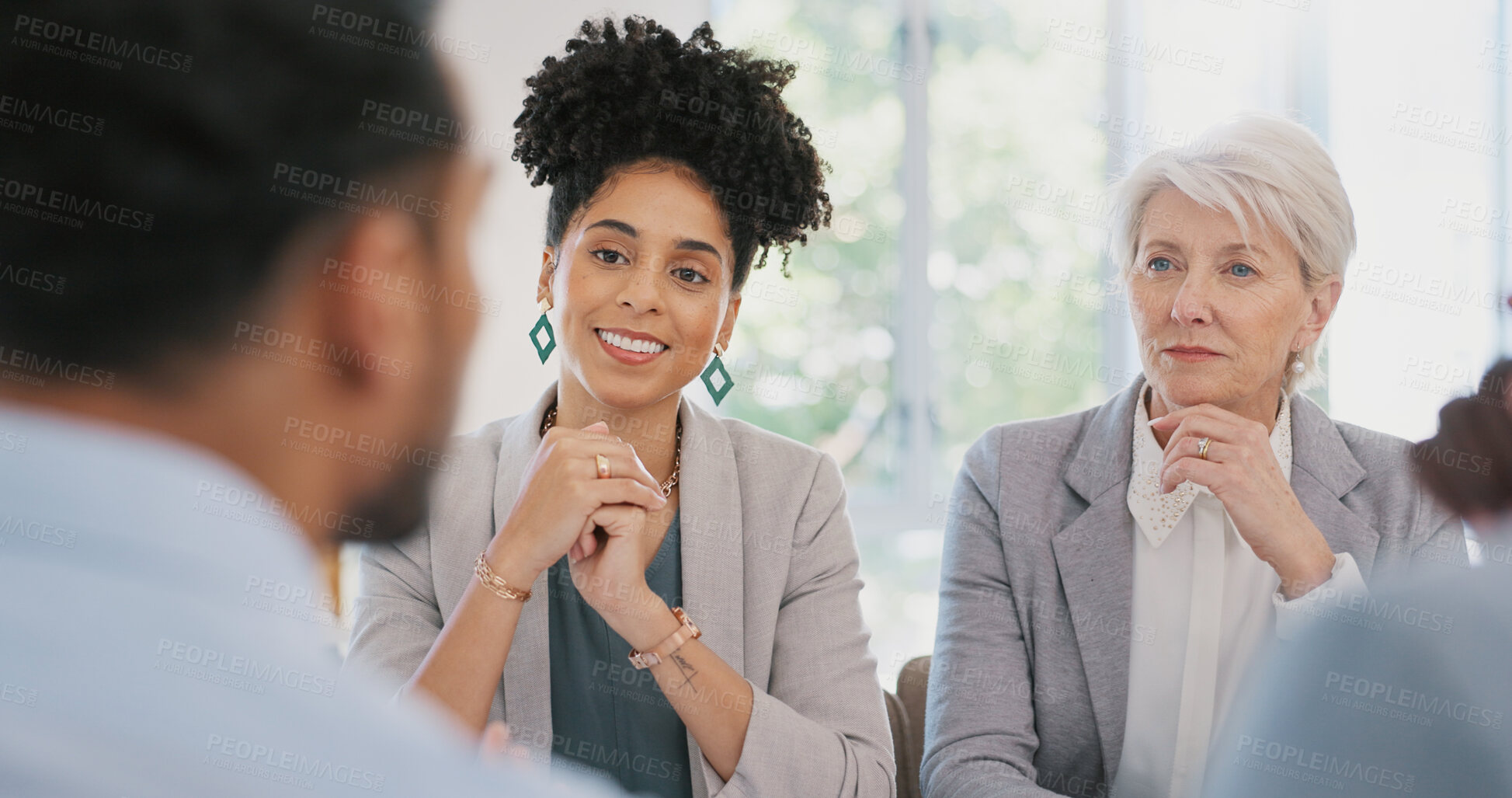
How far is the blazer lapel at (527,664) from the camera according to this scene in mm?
1480

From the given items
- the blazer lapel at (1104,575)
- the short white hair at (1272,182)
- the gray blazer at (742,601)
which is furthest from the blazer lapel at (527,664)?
the short white hair at (1272,182)

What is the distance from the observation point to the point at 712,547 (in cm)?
156

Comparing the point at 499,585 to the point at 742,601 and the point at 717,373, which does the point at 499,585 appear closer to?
the point at 742,601

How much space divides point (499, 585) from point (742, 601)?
393 millimetres

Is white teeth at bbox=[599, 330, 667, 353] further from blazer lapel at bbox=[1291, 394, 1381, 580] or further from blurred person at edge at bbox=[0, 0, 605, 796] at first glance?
blazer lapel at bbox=[1291, 394, 1381, 580]

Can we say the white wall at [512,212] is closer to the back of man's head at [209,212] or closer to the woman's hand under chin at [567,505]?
the woman's hand under chin at [567,505]

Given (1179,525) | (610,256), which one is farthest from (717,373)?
(1179,525)

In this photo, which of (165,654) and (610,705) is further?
(610,705)

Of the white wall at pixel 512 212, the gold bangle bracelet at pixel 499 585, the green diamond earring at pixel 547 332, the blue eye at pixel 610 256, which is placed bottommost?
the gold bangle bracelet at pixel 499 585

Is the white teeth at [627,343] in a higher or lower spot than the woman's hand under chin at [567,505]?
higher

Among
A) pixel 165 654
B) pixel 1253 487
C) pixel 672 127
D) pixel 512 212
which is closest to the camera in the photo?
pixel 165 654

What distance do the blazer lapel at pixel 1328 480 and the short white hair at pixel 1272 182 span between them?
0.80 ft

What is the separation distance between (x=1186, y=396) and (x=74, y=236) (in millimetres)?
1524

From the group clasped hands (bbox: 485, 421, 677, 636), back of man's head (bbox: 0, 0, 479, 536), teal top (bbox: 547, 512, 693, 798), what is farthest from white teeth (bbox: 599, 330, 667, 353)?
back of man's head (bbox: 0, 0, 479, 536)
